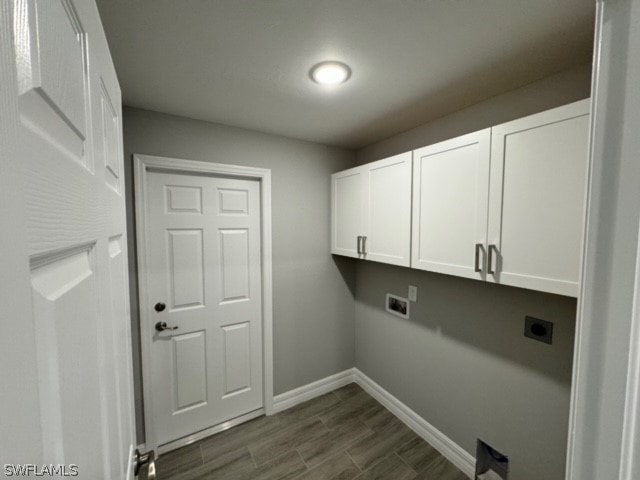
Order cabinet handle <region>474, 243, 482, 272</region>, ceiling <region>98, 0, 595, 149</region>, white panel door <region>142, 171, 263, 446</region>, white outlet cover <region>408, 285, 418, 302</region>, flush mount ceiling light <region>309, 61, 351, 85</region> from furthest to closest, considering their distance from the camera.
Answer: white outlet cover <region>408, 285, 418, 302</region> → white panel door <region>142, 171, 263, 446</region> → cabinet handle <region>474, 243, 482, 272</region> → flush mount ceiling light <region>309, 61, 351, 85</region> → ceiling <region>98, 0, 595, 149</region>

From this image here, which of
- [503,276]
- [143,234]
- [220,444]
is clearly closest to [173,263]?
[143,234]

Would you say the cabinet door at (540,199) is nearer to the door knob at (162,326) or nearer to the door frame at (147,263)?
the door frame at (147,263)

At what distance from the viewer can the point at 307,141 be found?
7.54 feet

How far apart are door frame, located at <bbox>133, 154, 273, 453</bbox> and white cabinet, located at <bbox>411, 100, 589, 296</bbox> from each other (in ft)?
3.95

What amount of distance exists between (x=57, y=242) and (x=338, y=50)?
1235mm

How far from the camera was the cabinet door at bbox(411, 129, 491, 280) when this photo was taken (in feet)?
4.37

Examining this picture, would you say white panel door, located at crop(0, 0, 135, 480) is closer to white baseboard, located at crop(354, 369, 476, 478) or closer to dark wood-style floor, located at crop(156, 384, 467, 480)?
dark wood-style floor, located at crop(156, 384, 467, 480)

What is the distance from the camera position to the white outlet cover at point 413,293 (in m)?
2.03

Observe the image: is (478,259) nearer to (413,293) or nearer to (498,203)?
(498,203)

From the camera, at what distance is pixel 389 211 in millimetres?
1851

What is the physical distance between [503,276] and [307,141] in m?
1.78

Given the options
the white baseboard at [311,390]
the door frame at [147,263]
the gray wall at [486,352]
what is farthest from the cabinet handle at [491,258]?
the white baseboard at [311,390]

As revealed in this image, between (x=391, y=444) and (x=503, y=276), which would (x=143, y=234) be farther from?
(x=391, y=444)

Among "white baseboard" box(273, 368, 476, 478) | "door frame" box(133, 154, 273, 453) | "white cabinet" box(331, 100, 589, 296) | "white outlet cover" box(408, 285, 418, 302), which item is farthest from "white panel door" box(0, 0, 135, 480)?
"white baseboard" box(273, 368, 476, 478)
